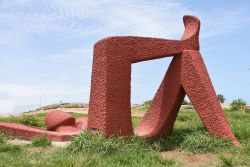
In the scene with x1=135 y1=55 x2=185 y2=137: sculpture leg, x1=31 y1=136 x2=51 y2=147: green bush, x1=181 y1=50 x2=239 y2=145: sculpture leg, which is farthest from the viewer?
x1=135 y1=55 x2=185 y2=137: sculpture leg

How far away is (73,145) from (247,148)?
3.32 metres

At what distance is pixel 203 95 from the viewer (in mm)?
9352

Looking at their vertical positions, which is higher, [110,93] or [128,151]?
[110,93]

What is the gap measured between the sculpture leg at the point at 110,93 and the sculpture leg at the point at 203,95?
1385 millimetres

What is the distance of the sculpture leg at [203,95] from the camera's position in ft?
30.1

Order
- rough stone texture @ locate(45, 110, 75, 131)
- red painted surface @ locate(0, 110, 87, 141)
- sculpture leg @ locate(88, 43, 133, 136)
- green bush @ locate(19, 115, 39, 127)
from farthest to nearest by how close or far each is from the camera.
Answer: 1. green bush @ locate(19, 115, 39, 127)
2. rough stone texture @ locate(45, 110, 75, 131)
3. red painted surface @ locate(0, 110, 87, 141)
4. sculpture leg @ locate(88, 43, 133, 136)

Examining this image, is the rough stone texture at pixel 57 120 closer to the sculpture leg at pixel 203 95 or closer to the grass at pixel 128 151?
the grass at pixel 128 151

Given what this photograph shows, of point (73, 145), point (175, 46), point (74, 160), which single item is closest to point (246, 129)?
point (175, 46)

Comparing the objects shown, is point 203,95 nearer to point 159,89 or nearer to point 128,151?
point 159,89

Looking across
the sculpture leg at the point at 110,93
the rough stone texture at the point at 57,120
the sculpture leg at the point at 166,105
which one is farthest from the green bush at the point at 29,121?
the sculpture leg at the point at 110,93

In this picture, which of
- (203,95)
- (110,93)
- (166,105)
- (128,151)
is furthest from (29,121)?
(128,151)

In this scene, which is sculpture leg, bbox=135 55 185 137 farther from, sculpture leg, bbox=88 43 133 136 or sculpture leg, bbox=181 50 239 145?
sculpture leg, bbox=88 43 133 136

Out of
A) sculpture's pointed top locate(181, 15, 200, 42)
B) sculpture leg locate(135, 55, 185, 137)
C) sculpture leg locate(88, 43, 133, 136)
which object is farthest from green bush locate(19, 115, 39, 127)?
sculpture's pointed top locate(181, 15, 200, 42)

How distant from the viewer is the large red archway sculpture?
347 inches
